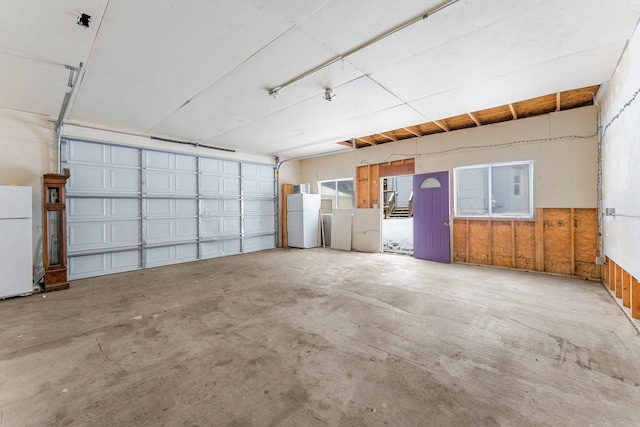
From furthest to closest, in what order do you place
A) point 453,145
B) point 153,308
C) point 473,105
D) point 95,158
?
point 453,145
point 95,158
point 473,105
point 153,308

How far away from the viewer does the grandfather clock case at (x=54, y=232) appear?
4305 millimetres

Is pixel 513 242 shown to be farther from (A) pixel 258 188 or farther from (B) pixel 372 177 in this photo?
(A) pixel 258 188

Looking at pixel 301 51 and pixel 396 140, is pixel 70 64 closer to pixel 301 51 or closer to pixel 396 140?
pixel 301 51

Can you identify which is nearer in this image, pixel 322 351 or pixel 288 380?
pixel 288 380

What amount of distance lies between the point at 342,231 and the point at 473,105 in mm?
4778

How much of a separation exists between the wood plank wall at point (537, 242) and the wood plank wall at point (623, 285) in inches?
17.1

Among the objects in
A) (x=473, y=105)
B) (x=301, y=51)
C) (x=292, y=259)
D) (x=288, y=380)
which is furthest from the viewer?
(x=292, y=259)

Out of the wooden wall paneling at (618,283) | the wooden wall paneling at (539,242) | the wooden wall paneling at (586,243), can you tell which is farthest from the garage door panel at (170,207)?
the wooden wall paneling at (586,243)

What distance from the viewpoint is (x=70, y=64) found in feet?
10.1

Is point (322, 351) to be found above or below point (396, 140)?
below

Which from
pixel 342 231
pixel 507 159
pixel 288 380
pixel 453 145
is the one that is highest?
pixel 453 145

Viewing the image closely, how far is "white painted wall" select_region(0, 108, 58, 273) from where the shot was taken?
4.33 m

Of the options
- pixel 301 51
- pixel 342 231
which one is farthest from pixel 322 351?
pixel 342 231

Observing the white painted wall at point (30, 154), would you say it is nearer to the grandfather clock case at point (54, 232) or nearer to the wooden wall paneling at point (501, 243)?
the grandfather clock case at point (54, 232)
